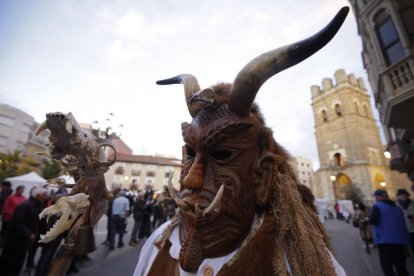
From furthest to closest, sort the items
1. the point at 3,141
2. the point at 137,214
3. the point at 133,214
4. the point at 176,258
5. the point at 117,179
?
1. the point at 117,179
2. the point at 3,141
3. the point at 133,214
4. the point at 137,214
5. the point at 176,258

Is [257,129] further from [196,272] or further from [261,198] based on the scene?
[196,272]

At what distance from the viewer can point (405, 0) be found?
7531mm

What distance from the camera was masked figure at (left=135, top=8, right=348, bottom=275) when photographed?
1084 millimetres

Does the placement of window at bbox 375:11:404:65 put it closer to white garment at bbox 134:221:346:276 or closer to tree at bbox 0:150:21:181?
white garment at bbox 134:221:346:276

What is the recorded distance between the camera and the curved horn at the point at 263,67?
110 cm

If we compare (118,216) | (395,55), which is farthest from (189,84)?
(395,55)

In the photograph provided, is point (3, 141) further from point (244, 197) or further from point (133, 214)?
point (244, 197)

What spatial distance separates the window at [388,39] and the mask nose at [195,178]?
10.1 metres

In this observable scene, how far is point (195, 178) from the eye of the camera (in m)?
1.15

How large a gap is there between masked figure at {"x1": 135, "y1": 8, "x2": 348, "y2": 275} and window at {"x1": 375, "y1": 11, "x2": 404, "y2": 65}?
31.8ft

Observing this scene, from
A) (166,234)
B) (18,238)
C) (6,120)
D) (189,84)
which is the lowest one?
(18,238)

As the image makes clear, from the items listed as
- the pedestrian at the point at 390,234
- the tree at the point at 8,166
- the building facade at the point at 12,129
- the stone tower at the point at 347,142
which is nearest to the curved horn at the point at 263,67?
the pedestrian at the point at 390,234

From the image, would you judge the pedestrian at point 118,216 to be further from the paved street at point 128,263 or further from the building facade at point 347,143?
the building facade at point 347,143

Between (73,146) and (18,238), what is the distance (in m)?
3.99
